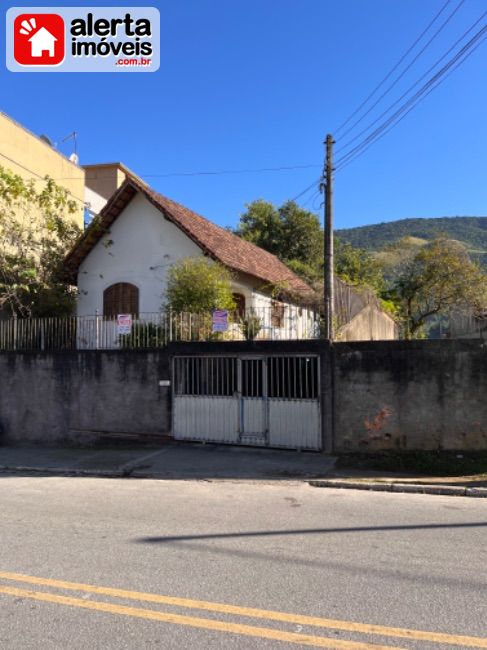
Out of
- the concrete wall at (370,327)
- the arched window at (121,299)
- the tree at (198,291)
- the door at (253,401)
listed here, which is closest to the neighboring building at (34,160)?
the arched window at (121,299)

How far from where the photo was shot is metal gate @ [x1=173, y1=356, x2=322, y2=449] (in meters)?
11.1

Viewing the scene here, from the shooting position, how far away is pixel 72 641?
3.49 m

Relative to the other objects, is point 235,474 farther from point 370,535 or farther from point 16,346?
point 16,346

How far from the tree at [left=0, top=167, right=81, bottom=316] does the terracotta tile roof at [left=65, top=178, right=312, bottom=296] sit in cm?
95

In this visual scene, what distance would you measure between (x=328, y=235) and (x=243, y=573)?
9.58m

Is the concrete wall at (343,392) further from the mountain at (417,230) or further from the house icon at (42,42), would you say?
the mountain at (417,230)

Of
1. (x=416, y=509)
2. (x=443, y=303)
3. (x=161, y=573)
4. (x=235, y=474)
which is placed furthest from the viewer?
(x=443, y=303)

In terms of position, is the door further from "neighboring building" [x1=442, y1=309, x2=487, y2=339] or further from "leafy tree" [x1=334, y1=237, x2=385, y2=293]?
"leafy tree" [x1=334, y1=237, x2=385, y2=293]

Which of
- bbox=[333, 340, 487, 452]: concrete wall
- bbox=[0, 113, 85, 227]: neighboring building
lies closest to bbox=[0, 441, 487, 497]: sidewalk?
bbox=[333, 340, 487, 452]: concrete wall

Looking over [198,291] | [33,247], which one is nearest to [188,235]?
[198,291]

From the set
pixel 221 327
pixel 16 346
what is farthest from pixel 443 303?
pixel 16 346

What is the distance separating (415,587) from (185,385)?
8396 millimetres

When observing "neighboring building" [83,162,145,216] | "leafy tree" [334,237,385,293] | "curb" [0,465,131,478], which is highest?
"neighboring building" [83,162,145,216]

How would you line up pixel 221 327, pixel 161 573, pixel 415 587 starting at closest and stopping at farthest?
pixel 415 587, pixel 161 573, pixel 221 327
